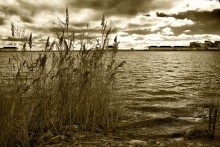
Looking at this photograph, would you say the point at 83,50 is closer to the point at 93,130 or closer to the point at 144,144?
the point at 93,130

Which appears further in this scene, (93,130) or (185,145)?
(93,130)

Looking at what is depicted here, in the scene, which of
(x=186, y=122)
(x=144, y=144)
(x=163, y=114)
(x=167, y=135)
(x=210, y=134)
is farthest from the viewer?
(x=163, y=114)

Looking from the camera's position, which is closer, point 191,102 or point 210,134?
point 210,134

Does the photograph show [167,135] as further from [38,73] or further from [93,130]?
[38,73]

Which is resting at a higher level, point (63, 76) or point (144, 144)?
point (63, 76)

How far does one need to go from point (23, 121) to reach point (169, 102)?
671 cm

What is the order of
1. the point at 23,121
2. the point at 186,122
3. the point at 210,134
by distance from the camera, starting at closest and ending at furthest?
the point at 23,121
the point at 210,134
the point at 186,122

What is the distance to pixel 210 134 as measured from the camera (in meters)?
5.21

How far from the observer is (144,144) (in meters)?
4.78

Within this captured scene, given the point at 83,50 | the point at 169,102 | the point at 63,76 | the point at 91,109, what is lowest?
the point at 169,102

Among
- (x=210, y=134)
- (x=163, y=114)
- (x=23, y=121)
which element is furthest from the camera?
(x=163, y=114)

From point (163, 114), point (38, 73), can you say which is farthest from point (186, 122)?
point (38, 73)

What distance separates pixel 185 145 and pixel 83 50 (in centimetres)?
285

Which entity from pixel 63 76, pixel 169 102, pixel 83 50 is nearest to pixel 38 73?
pixel 63 76
